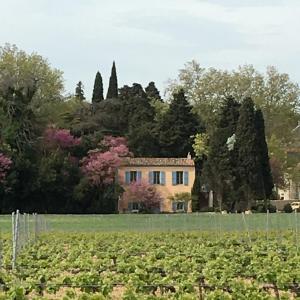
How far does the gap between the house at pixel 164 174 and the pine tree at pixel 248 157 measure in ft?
13.2

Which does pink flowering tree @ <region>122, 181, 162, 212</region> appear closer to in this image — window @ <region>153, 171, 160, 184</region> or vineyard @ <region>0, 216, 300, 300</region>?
window @ <region>153, 171, 160, 184</region>

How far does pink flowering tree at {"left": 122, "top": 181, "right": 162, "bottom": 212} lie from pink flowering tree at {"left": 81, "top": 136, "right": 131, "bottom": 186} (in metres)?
1.56

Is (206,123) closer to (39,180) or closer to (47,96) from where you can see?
(47,96)

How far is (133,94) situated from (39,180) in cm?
2018

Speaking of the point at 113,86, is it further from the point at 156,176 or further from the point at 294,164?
Result: the point at 156,176

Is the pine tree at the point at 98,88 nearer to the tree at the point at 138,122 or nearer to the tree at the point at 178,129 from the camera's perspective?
the tree at the point at 138,122

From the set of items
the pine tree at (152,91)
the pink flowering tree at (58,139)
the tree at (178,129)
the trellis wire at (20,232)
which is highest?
the pine tree at (152,91)

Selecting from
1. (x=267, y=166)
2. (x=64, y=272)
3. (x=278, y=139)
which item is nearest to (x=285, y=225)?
(x=267, y=166)

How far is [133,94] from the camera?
67625 millimetres

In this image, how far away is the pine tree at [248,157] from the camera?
52.4 m

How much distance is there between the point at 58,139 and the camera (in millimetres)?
53156

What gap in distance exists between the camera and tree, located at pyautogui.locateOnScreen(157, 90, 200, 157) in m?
60.3

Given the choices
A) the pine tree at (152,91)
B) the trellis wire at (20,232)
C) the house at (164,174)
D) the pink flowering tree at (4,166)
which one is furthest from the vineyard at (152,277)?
the pine tree at (152,91)

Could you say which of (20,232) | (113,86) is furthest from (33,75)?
(20,232)
